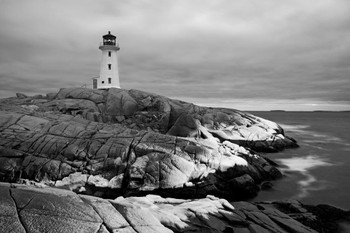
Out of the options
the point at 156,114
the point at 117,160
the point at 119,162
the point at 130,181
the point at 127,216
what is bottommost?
the point at 130,181

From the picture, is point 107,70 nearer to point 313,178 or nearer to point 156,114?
point 156,114

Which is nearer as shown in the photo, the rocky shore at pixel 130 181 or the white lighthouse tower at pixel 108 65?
the rocky shore at pixel 130 181

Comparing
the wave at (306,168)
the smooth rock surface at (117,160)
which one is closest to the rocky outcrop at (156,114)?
the wave at (306,168)

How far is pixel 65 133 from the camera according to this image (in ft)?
61.8

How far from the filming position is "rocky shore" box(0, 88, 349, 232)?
7020 mm

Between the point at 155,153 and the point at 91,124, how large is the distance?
7.13m

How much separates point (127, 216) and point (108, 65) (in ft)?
122

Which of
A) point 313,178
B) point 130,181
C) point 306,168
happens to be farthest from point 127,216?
point 306,168

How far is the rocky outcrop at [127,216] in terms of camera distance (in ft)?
20.7

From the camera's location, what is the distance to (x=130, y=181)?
1582 cm

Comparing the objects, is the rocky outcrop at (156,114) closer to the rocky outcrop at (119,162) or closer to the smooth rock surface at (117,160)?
the smooth rock surface at (117,160)

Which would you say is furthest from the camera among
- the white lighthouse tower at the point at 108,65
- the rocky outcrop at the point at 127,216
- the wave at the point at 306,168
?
the white lighthouse tower at the point at 108,65

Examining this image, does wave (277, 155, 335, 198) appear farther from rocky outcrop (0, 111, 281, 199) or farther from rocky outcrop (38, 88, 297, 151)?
rocky outcrop (38, 88, 297, 151)

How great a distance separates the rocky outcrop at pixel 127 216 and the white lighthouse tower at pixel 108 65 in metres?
33.4
